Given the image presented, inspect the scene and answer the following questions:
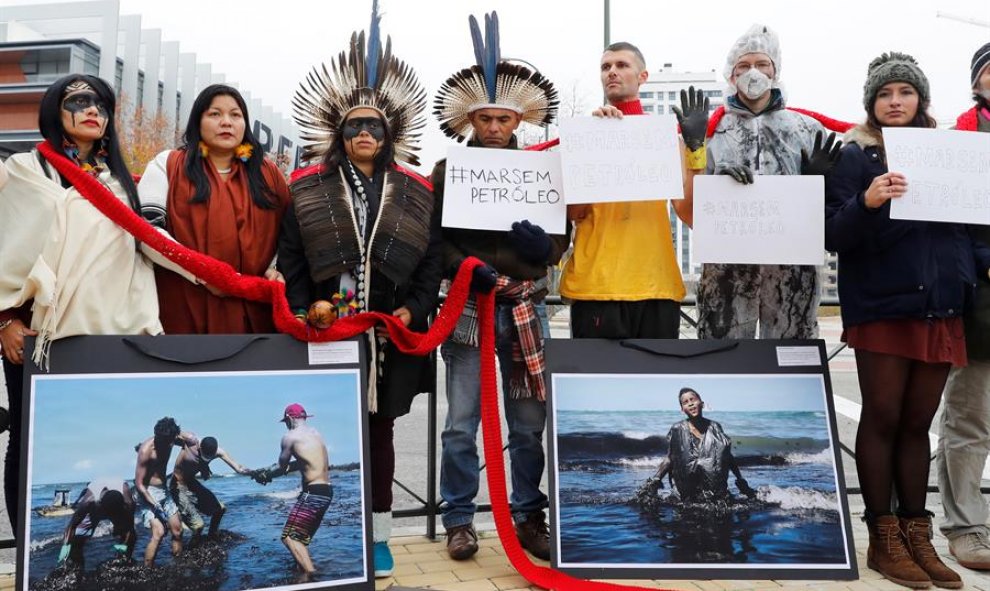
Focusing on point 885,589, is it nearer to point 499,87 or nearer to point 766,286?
point 766,286

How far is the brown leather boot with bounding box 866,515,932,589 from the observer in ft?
9.78

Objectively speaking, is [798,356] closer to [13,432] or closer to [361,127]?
[361,127]

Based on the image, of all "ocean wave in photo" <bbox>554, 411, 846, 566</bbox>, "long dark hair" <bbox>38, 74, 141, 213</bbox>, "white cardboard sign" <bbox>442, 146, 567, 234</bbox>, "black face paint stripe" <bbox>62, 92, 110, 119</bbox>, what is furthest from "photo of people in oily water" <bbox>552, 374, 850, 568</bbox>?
"black face paint stripe" <bbox>62, 92, 110, 119</bbox>

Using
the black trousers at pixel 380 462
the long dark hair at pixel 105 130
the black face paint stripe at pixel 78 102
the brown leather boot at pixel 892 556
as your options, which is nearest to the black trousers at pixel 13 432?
the long dark hair at pixel 105 130

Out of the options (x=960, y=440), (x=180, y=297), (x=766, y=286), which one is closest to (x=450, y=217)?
(x=180, y=297)

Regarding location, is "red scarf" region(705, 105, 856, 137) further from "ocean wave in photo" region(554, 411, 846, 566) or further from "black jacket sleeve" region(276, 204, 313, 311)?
"black jacket sleeve" region(276, 204, 313, 311)

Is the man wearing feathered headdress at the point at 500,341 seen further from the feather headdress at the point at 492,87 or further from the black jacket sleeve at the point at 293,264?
the black jacket sleeve at the point at 293,264

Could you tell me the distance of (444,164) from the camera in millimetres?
3455

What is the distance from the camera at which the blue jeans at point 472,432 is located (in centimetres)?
331

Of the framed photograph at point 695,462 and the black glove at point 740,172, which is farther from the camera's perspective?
the black glove at point 740,172

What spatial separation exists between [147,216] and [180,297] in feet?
Answer: 1.13

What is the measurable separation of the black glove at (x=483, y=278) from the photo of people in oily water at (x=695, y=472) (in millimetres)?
513

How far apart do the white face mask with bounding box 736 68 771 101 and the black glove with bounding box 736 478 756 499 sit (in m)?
Result: 1.73

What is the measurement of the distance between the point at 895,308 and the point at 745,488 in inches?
38.5
